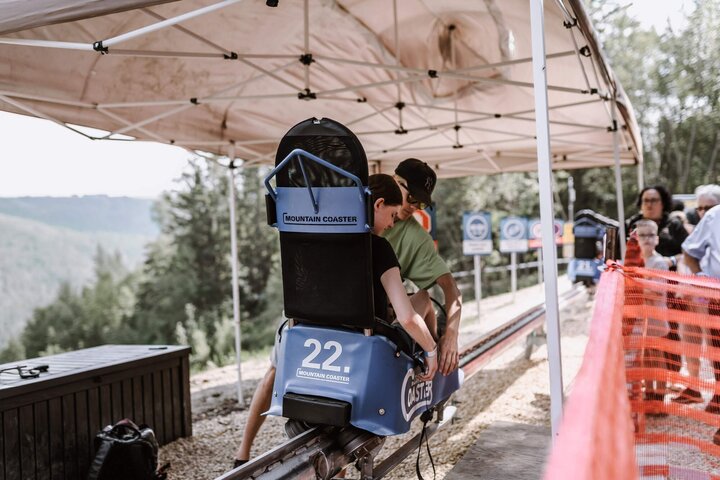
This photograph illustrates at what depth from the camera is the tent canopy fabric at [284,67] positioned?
379 centimetres

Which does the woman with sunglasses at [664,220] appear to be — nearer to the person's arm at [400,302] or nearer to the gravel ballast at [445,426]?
the gravel ballast at [445,426]

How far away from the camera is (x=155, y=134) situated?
536cm

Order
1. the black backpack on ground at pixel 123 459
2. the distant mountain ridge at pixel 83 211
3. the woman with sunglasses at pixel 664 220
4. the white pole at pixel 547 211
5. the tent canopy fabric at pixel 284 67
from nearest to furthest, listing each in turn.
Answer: the white pole at pixel 547 211
the black backpack on ground at pixel 123 459
the tent canopy fabric at pixel 284 67
the woman with sunglasses at pixel 664 220
the distant mountain ridge at pixel 83 211

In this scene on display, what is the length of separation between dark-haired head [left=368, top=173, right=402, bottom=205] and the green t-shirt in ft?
1.40

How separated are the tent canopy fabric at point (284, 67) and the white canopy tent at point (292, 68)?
0.01 m

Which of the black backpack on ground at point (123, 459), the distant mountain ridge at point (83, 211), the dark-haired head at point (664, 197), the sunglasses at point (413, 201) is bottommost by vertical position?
the black backpack on ground at point (123, 459)

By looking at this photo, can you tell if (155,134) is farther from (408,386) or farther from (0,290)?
(0,290)

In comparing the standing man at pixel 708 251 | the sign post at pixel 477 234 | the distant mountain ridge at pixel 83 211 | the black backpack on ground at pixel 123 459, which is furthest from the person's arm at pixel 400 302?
the distant mountain ridge at pixel 83 211

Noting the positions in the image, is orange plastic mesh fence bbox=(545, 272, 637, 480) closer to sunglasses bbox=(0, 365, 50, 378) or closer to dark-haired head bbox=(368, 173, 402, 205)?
dark-haired head bbox=(368, 173, 402, 205)

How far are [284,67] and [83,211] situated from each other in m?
62.0

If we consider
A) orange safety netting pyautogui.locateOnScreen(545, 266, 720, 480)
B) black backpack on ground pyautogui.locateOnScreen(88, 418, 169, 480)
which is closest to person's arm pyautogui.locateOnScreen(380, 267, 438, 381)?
orange safety netting pyautogui.locateOnScreen(545, 266, 720, 480)

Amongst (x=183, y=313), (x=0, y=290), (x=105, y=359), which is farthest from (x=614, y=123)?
(x=0, y=290)

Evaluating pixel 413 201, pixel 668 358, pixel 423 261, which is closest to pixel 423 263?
pixel 423 261

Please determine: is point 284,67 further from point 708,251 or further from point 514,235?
point 514,235
